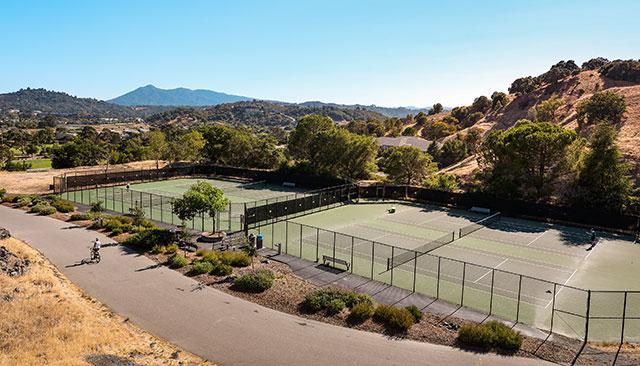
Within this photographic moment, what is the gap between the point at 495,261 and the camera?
2934 cm

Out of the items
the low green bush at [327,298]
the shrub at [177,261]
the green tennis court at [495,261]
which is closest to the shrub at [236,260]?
the shrub at [177,261]

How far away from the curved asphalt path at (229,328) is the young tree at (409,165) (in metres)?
36.2

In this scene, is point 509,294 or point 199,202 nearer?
point 509,294

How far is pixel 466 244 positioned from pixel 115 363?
25982 mm

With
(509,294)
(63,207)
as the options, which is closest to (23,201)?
(63,207)

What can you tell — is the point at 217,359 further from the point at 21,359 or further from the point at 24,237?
the point at 24,237

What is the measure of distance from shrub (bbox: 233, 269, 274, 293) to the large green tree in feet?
105

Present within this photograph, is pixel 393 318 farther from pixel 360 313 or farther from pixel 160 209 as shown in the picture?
pixel 160 209

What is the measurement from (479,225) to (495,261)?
10707 millimetres

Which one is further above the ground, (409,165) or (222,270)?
(409,165)

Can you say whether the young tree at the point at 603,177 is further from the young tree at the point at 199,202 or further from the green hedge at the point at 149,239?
the green hedge at the point at 149,239

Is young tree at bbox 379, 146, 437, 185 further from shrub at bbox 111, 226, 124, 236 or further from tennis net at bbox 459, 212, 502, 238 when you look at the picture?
shrub at bbox 111, 226, 124, 236

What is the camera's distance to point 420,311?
1958 centimetres

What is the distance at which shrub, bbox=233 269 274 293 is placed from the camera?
2165cm
